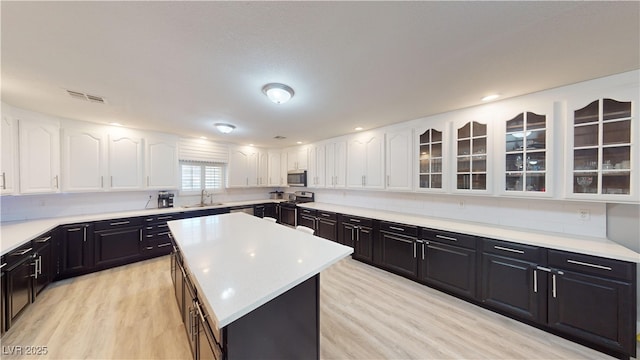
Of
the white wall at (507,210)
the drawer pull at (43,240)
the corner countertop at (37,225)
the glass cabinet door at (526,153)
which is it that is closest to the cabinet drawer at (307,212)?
the white wall at (507,210)

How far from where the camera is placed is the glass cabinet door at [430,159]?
3.04 metres

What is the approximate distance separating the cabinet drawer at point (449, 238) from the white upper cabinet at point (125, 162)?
4.89m

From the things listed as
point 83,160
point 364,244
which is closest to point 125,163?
point 83,160

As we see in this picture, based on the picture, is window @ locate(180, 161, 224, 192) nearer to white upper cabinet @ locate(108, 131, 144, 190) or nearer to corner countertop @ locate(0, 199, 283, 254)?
corner countertop @ locate(0, 199, 283, 254)

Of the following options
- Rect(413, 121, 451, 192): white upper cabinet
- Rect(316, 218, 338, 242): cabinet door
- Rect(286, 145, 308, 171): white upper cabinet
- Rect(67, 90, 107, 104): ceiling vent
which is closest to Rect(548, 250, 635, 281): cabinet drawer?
Rect(413, 121, 451, 192): white upper cabinet

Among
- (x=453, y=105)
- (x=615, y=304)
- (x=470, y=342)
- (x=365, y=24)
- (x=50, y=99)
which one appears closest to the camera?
(x=365, y=24)

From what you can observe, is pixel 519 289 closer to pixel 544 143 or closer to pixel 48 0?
pixel 544 143

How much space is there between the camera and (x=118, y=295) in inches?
105

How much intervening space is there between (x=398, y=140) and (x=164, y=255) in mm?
4751

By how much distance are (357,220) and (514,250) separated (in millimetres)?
2054

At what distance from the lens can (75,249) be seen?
311cm

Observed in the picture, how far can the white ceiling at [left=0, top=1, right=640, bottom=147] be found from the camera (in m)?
1.16

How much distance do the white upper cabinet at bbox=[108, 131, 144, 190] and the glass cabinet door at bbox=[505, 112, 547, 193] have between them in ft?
18.7

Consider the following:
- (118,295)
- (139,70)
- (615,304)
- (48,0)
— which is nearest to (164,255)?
(118,295)
